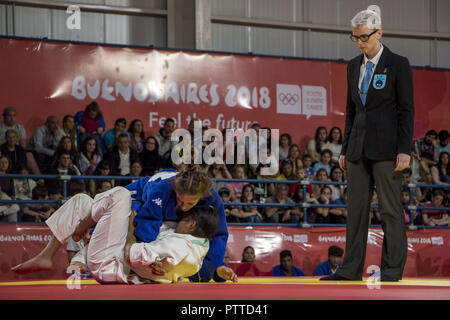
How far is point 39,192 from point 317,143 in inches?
167

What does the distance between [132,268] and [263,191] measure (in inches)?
200

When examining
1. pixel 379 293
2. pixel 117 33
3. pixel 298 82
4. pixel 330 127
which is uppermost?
pixel 117 33

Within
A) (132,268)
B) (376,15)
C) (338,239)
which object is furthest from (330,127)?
(132,268)

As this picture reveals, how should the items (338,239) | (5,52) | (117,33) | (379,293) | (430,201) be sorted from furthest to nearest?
(117,33) → (430,201) → (5,52) → (338,239) → (379,293)

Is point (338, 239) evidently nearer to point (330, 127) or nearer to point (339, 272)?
point (330, 127)

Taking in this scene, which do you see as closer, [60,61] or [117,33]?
[60,61]

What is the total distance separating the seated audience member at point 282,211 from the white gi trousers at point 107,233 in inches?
186

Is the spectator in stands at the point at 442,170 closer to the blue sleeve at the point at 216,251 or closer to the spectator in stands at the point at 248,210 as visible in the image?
the spectator in stands at the point at 248,210

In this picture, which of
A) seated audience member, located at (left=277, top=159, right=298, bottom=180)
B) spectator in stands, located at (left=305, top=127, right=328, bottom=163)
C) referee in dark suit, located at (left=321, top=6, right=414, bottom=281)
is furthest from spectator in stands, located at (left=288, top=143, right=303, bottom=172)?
referee in dark suit, located at (left=321, top=6, right=414, bottom=281)

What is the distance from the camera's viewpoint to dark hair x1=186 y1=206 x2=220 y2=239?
396 centimetres

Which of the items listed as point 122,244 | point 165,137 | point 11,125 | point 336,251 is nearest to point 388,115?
point 122,244

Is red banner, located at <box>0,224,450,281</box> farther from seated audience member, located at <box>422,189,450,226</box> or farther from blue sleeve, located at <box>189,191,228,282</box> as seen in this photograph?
blue sleeve, located at <box>189,191,228,282</box>
